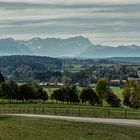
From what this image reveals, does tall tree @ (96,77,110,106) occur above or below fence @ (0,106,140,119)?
above

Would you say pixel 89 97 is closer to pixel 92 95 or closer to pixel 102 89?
pixel 92 95

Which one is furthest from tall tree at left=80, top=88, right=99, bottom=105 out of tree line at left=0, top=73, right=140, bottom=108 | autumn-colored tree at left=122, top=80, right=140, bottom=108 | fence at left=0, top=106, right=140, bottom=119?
fence at left=0, top=106, right=140, bottom=119

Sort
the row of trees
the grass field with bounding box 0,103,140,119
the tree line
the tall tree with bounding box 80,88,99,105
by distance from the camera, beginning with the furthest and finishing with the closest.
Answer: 1. the tall tree with bounding box 80,88,99,105
2. the row of trees
3. the tree line
4. the grass field with bounding box 0,103,140,119

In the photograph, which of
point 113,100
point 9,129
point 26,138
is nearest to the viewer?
point 26,138

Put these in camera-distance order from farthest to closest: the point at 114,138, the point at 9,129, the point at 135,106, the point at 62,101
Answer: the point at 62,101
the point at 135,106
the point at 9,129
the point at 114,138

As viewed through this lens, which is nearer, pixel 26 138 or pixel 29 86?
pixel 26 138

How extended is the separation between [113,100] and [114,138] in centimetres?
A: 10146

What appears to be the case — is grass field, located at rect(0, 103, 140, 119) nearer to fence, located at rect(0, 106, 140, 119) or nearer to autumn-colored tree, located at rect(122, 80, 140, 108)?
fence, located at rect(0, 106, 140, 119)

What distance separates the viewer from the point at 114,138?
35406 millimetres

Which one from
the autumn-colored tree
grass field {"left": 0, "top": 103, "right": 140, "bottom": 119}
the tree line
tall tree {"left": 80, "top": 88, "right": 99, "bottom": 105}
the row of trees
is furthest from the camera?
tall tree {"left": 80, "top": 88, "right": 99, "bottom": 105}

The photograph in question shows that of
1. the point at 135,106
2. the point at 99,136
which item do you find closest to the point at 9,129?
the point at 99,136

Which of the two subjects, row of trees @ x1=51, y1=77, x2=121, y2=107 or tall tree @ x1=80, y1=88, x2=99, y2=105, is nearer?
row of trees @ x1=51, y1=77, x2=121, y2=107

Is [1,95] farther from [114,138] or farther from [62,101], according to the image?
[114,138]

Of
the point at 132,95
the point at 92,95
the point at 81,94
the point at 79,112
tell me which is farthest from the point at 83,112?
the point at 81,94
